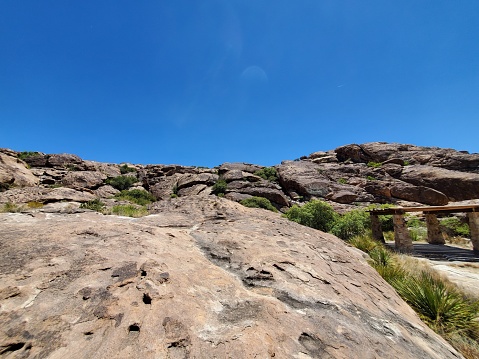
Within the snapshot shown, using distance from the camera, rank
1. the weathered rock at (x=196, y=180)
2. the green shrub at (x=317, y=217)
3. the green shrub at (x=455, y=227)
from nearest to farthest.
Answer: the green shrub at (x=317, y=217) → the green shrub at (x=455, y=227) → the weathered rock at (x=196, y=180)

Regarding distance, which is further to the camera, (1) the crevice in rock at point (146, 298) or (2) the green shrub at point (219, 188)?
(2) the green shrub at point (219, 188)

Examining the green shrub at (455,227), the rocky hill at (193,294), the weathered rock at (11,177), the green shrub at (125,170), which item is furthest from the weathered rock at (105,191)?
the green shrub at (455,227)

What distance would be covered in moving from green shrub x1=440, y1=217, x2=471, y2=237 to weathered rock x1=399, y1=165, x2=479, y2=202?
802cm

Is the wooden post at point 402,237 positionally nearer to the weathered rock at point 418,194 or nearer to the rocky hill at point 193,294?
the rocky hill at point 193,294

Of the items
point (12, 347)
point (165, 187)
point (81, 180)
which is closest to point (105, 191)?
point (81, 180)

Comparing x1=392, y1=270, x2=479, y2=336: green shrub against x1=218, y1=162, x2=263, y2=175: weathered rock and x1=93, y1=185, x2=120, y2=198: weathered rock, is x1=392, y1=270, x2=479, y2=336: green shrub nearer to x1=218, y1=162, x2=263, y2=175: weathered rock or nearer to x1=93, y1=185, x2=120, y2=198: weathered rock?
x1=93, y1=185, x2=120, y2=198: weathered rock

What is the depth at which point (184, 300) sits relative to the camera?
247 centimetres

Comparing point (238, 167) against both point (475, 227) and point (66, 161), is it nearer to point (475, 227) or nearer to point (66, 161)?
point (66, 161)

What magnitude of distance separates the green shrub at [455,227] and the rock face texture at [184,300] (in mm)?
23088

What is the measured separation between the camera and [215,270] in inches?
133

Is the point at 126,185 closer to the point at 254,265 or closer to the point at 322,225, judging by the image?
the point at 322,225

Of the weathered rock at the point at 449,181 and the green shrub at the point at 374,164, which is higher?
the green shrub at the point at 374,164

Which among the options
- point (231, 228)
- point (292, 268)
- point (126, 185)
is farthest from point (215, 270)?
point (126, 185)

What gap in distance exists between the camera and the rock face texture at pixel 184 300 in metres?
1.90
